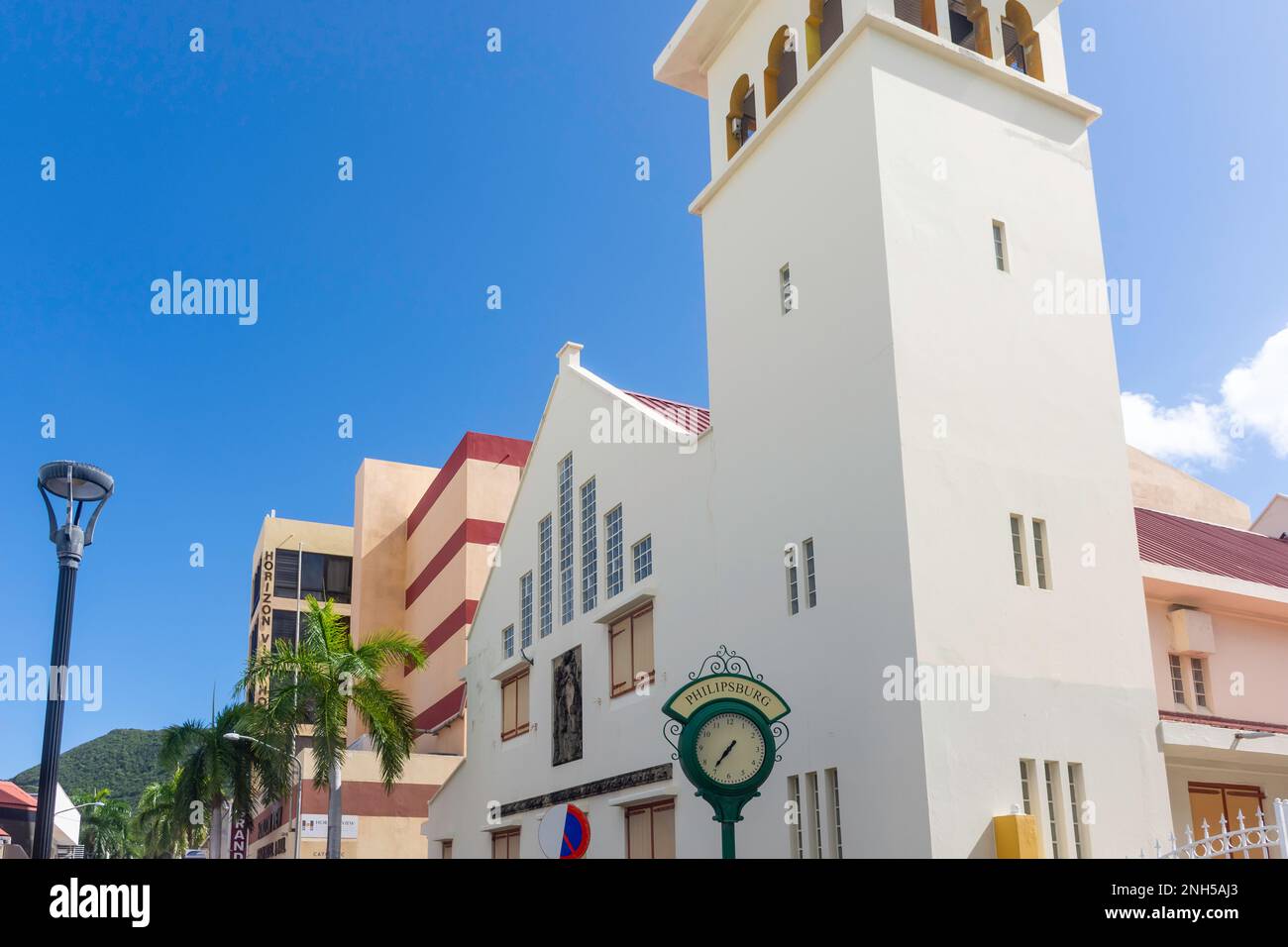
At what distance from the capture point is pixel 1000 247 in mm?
21312

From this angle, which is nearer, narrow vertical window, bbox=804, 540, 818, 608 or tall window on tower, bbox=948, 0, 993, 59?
narrow vertical window, bbox=804, 540, 818, 608

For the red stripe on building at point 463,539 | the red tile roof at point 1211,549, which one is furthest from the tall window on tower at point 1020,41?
the red stripe on building at point 463,539

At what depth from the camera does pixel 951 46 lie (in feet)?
70.6

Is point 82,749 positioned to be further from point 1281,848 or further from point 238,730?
point 1281,848

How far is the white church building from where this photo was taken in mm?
17984

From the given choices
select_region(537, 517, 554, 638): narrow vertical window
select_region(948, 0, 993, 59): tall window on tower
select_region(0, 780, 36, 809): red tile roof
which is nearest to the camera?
select_region(948, 0, 993, 59): tall window on tower

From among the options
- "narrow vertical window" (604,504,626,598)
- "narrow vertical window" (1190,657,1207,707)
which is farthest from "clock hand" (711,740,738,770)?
"narrow vertical window" (1190,657,1207,707)

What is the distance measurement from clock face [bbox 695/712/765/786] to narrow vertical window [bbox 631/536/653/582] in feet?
25.0

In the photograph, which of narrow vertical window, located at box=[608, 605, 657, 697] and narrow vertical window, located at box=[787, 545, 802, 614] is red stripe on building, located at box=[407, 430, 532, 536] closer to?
narrow vertical window, located at box=[608, 605, 657, 697]

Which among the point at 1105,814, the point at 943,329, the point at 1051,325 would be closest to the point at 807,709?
the point at 1105,814

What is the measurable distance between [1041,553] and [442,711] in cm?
3079

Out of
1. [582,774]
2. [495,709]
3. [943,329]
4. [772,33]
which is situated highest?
[772,33]

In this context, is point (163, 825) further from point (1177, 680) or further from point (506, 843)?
point (1177, 680)
